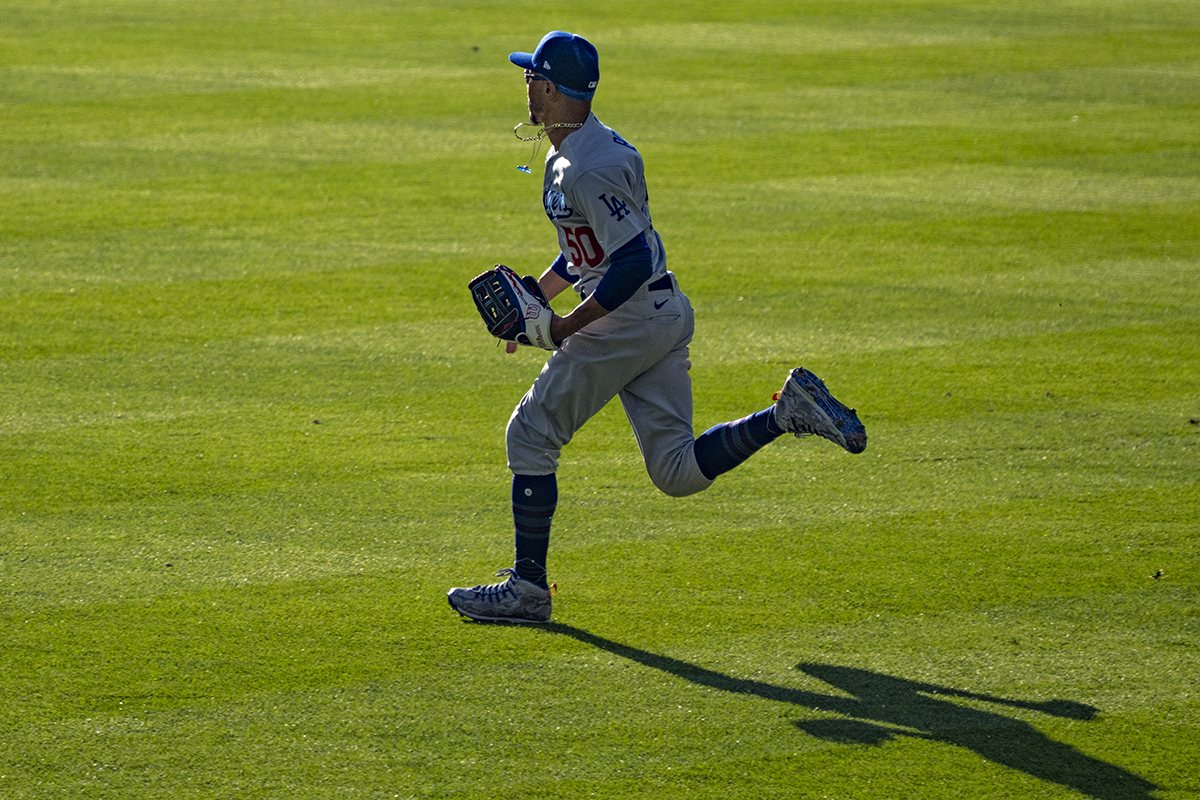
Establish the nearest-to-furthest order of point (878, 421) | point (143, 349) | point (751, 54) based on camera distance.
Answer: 1. point (878, 421)
2. point (143, 349)
3. point (751, 54)

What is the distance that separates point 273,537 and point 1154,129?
10980mm

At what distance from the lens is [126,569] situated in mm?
5707

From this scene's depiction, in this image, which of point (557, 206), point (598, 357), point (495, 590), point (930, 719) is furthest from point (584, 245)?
point (930, 719)

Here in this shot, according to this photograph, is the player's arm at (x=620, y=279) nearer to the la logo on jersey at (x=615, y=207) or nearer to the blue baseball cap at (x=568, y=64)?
the la logo on jersey at (x=615, y=207)

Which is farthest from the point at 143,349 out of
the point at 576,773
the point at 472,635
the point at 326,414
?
the point at 576,773

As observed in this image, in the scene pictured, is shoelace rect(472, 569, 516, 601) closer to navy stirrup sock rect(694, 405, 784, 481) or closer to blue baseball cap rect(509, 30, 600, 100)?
navy stirrup sock rect(694, 405, 784, 481)

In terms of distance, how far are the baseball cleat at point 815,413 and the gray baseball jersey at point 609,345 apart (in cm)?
43

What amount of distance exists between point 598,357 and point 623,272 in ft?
1.27

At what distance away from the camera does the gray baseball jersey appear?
5.12 m

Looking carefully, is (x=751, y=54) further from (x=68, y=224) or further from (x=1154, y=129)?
(x=68, y=224)

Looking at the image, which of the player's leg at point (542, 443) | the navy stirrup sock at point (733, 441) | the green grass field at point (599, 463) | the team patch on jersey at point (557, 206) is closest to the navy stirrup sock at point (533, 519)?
the player's leg at point (542, 443)

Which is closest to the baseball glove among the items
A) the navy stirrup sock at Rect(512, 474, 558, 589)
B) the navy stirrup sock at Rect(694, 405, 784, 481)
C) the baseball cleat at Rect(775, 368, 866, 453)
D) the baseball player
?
the baseball player

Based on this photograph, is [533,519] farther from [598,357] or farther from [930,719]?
[930,719]

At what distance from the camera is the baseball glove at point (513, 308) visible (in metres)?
5.22
